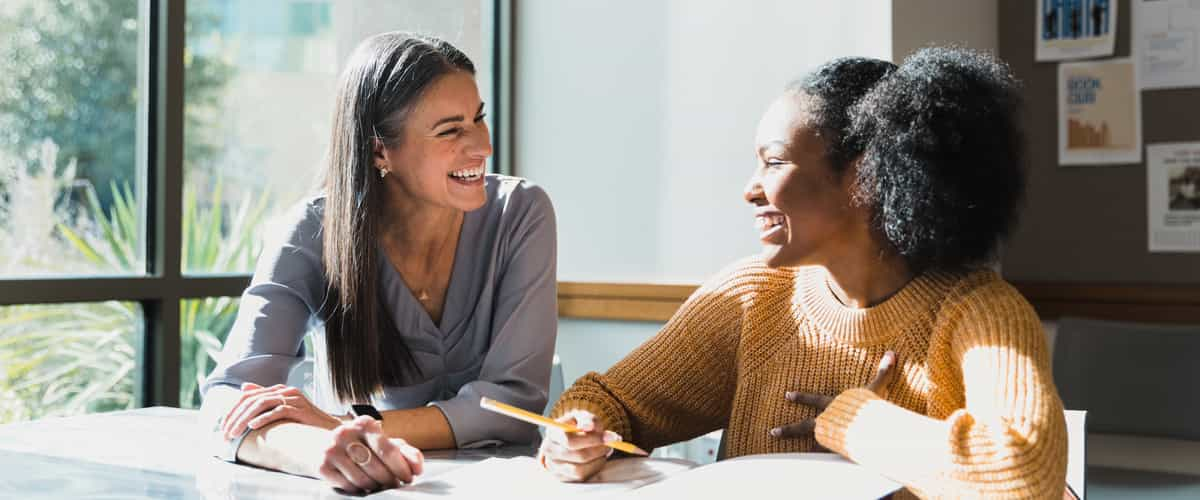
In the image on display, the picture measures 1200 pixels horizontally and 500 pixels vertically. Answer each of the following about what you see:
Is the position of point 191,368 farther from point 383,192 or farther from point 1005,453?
point 1005,453

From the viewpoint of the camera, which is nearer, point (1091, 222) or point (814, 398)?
point (814, 398)

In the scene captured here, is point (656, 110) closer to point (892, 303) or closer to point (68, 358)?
point (68, 358)

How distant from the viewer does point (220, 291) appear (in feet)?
8.23

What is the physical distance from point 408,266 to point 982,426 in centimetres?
98

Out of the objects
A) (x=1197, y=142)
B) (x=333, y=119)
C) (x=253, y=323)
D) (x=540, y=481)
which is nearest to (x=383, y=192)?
(x=333, y=119)

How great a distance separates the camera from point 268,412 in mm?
1348

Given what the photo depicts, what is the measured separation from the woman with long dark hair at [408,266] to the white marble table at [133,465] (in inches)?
4.9

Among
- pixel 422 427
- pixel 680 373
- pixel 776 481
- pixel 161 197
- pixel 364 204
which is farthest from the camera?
pixel 161 197

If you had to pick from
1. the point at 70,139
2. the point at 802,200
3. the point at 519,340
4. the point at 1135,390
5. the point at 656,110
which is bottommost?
the point at 1135,390

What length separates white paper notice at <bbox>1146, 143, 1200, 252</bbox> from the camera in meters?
3.10

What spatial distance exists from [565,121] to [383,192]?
141cm

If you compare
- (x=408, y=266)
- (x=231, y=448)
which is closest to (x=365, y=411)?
(x=231, y=448)

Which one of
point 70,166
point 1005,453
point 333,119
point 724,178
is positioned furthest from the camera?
point 724,178

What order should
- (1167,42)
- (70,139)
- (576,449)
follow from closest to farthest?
(576,449)
(70,139)
(1167,42)
